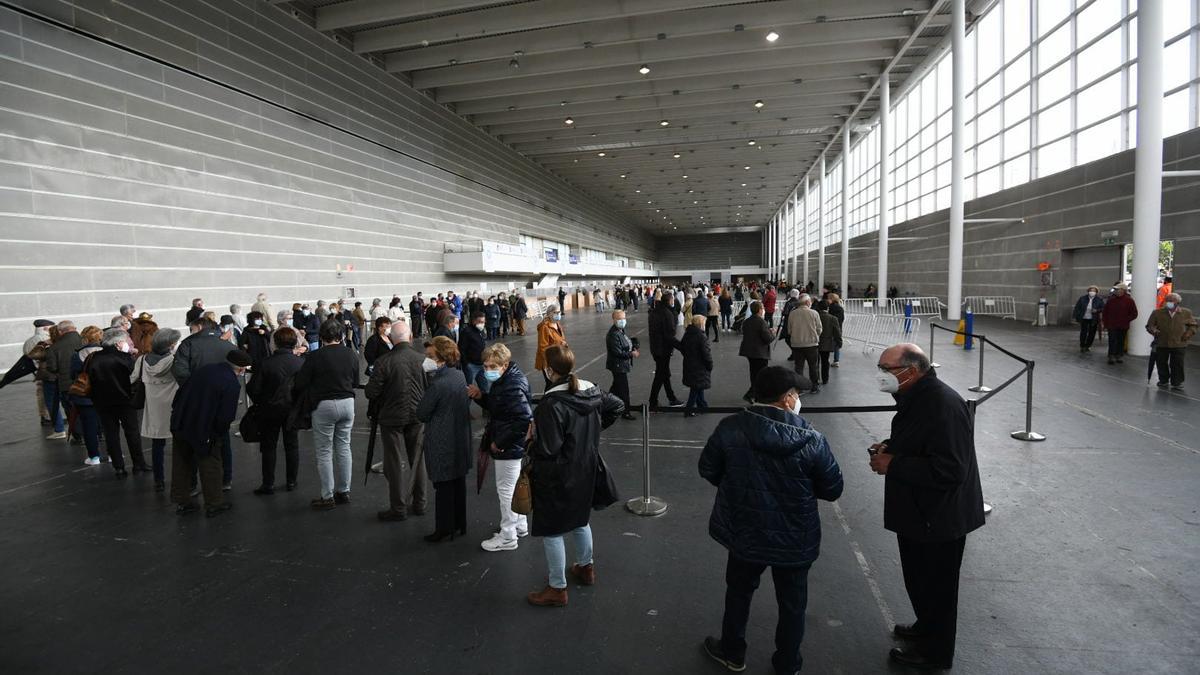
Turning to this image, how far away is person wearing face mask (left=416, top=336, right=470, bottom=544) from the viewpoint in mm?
4188

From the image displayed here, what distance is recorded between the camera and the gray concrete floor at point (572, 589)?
9.74 ft

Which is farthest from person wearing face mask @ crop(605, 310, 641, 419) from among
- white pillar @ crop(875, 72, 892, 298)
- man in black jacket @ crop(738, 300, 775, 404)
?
white pillar @ crop(875, 72, 892, 298)

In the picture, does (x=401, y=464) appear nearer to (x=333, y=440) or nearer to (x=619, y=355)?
(x=333, y=440)

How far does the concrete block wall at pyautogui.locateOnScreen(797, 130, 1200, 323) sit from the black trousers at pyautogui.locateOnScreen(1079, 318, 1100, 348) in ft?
3.57

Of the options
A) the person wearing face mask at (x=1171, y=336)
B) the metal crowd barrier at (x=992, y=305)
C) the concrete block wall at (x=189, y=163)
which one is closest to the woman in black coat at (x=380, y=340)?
the concrete block wall at (x=189, y=163)

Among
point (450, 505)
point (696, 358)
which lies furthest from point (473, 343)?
point (450, 505)

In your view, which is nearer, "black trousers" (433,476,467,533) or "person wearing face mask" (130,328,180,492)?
"black trousers" (433,476,467,533)

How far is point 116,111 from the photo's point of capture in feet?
40.3

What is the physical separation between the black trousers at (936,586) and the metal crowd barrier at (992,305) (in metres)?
23.9

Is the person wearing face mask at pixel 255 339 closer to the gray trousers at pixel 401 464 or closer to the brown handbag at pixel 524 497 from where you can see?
the gray trousers at pixel 401 464

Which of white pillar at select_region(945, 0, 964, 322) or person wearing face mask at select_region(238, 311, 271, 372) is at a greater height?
white pillar at select_region(945, 0, 964, 322)

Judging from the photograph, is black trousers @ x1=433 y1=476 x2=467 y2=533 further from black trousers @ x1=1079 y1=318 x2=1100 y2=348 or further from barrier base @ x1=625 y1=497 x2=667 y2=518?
black trousers @ x1=1079 y1=318 x2=1100 y2=348

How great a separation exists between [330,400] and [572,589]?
266 cm

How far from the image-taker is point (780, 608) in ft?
8.70
